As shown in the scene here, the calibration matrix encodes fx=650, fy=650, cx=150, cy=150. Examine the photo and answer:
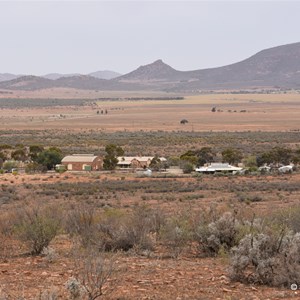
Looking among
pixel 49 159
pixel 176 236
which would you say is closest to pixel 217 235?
pixel 176 236

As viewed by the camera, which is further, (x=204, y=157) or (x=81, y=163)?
(x=204, y=157)

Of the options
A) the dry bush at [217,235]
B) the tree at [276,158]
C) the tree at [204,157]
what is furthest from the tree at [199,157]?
the dry bush at [217,235]

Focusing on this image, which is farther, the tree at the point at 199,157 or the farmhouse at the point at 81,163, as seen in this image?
the tree at the point at 199,157

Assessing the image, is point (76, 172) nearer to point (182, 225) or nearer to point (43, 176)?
point (43, 176)

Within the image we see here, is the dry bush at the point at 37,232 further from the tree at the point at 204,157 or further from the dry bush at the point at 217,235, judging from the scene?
the tree at the point at 204,157

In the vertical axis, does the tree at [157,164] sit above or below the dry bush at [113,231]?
below

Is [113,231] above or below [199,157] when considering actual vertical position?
above

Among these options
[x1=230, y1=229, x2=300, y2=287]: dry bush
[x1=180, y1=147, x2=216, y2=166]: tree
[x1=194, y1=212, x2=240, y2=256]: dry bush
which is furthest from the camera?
[x1=180, y1=147, x2=216, y2=166]: tree

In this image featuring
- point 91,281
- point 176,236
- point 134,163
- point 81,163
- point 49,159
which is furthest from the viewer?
point 134,163

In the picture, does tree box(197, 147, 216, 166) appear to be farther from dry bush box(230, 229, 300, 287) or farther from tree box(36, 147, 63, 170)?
dry bush box(230, 229, 300, 287)

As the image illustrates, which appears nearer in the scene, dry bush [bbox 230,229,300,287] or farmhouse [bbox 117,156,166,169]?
dry bush [bbox 230,229,300,287]

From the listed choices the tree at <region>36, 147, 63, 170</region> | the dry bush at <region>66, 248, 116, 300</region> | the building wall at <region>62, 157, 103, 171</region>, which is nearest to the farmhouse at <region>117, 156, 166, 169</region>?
the building wall at <region>62, 157, 103, 171</region>

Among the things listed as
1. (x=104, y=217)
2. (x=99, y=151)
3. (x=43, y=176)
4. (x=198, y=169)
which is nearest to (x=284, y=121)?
(x=99, y=151)

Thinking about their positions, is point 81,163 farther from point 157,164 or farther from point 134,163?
point 157,164
